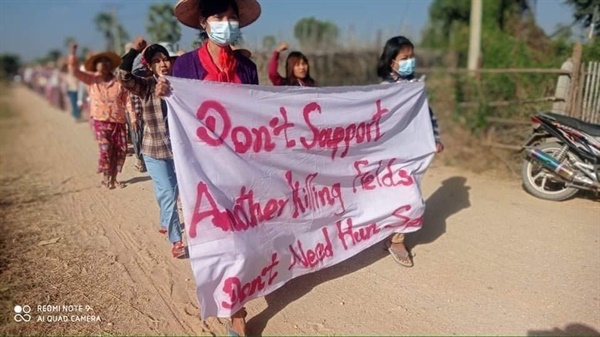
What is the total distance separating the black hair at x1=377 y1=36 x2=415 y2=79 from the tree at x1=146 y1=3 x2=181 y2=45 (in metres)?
1.94

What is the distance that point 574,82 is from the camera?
568 cm

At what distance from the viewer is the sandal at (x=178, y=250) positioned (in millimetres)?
3096

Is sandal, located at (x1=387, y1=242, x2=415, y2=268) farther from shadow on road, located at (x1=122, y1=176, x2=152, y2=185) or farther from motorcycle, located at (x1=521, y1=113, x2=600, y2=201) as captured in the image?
motorcycle, located at (x1=521, y1=113, x2=600, y2=201)

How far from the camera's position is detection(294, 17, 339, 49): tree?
10375 mm

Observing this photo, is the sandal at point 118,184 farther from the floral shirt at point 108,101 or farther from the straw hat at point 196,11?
the straw hat at point 196,11

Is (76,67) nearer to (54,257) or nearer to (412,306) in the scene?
(54,257)

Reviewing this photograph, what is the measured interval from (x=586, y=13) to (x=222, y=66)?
22.2 ft

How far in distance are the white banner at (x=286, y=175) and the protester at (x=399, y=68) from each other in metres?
0.12

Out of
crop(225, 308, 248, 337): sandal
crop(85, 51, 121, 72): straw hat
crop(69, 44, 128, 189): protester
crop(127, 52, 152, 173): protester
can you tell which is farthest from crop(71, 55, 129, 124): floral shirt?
crop(225, 308, 248, 337): sandal

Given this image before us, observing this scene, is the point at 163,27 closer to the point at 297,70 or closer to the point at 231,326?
the point at 297,70

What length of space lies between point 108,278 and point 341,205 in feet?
5.64

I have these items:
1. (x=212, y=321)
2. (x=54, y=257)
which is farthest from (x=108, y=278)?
(x=212, y=321)

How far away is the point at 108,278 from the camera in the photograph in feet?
9.62

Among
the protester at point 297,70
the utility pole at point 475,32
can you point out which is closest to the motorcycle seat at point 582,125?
the protester at point 297,70
